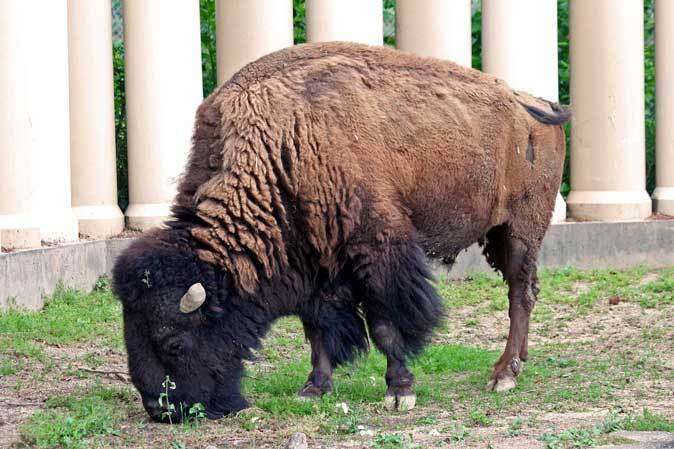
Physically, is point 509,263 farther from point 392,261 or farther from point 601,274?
point 601,274

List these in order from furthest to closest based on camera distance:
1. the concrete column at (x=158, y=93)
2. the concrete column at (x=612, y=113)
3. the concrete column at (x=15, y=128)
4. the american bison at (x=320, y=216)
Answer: the concrete column at (x=612, y=113), the concrete column at (x=158, y=93), the concrete column at (x=15, y=128), the american bison at (x=320, y=216)

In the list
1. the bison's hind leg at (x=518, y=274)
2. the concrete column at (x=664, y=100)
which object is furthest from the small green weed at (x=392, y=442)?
the concrete column at (x=664, y=100)

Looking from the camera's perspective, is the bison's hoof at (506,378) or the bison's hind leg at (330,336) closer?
the bison's hind leg at (330,336)

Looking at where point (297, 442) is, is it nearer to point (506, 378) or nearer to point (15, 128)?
point (506, 378)

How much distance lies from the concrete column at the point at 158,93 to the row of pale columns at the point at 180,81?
0.01 m

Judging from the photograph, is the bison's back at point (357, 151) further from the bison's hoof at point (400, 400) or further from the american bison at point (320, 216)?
the bison's hoof at point (400, 400)

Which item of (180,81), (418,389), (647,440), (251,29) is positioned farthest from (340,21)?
(647,440)

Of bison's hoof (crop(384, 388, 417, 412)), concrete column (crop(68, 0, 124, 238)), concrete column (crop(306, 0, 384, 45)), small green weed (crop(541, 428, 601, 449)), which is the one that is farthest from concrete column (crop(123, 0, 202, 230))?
small green weed (crop(541, 428, 601, 449))

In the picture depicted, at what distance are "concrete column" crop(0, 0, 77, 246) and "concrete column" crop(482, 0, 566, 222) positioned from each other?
16.2ft

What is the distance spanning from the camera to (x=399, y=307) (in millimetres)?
6488

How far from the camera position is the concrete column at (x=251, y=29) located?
469 inches

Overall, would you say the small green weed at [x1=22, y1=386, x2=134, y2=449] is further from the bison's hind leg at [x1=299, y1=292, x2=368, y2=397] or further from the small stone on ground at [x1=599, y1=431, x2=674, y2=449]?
the small stone on ground at [x1=599, y1=431, x2=674, y2=449]

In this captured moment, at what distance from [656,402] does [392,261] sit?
1.59 meters

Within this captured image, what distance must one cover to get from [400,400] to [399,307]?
20.1 inches
